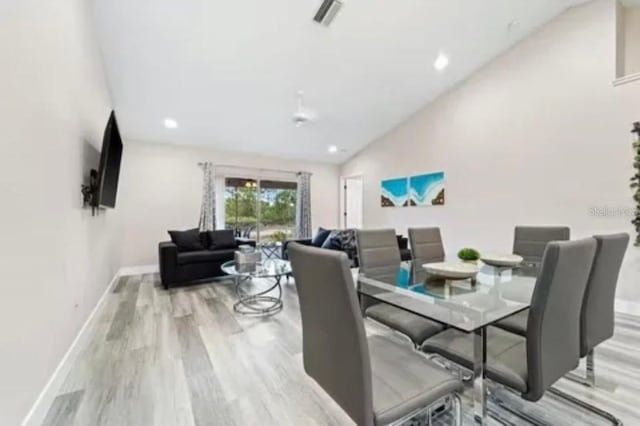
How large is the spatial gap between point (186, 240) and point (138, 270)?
56.3 inches

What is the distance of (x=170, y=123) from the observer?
17.4 ft

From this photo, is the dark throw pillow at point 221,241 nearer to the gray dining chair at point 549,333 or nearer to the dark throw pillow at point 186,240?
the dark throw pillow at point 186,240

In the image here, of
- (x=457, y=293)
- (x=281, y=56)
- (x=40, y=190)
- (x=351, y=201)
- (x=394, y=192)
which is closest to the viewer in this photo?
(x=40, y=190)

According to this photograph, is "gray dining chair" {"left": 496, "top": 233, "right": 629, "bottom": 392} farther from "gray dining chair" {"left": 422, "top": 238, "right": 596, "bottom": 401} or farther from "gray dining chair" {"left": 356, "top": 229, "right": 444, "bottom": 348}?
"gray dining chair" {"left": 356, "top": 229, "right": 444, "bottom": 348}

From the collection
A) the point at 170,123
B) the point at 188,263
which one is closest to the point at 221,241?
the point at 188,263

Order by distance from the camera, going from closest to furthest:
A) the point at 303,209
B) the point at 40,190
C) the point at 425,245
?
the point at 40,190 < the point at 425,245 < the point at 303,209

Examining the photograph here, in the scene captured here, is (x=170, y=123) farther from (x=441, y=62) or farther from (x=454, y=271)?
(x=454, y=271)

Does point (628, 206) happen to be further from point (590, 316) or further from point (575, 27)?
point (590, 316)

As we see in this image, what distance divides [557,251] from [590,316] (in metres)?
0.84

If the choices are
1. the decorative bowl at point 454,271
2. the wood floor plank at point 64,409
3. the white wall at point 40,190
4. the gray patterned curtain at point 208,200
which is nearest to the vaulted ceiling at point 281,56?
the gray patterned curtain at point 208,200

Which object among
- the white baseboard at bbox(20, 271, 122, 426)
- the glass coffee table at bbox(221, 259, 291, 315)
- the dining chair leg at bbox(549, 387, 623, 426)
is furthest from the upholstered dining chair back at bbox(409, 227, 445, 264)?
the white baseboard at bbox(20, 271, 122, 426)

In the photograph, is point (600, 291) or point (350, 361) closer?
point (350, 361)

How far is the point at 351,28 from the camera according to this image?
12.3 ft

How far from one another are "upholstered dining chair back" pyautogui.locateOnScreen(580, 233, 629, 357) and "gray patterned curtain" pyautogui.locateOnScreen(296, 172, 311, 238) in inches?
241
